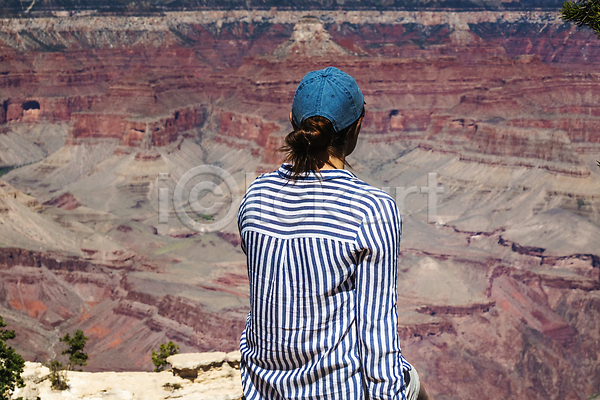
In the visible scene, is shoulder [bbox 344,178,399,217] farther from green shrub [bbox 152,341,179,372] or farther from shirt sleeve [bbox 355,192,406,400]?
green shrub [bbox 152,341,179,372]

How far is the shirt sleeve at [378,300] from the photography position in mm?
2730

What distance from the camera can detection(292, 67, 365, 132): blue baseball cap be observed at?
9.50 ft

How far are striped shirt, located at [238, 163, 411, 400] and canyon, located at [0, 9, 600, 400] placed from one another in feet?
85.5

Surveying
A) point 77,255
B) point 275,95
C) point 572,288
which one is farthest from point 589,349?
point 275,95

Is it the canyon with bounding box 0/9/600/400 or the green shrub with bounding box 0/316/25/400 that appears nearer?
the green shrub with bounding box 0/316/25/400

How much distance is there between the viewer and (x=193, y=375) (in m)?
9.73

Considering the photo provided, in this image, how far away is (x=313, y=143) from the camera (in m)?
2.96

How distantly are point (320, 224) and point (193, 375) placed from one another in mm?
7618

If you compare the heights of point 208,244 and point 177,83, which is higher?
point 177,83

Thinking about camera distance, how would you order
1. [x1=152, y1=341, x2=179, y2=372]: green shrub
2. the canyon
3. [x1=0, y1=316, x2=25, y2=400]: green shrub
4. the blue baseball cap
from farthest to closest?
the canyon → [x1=152, y1=341, x2=179, y2=372]: green shrub → [x1=0, y1=316, x2=25, y2=400]: green shrub → the blue baseball cap

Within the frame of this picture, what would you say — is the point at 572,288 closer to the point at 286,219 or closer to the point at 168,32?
the point at 286,219

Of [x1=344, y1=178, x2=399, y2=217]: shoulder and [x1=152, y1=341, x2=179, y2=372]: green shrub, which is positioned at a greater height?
[x1=344, y1=178, x2=399, y2=217]: shoulder

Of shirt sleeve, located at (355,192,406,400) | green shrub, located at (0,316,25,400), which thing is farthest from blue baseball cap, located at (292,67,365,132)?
green shrub, located at (0,316,25,400)

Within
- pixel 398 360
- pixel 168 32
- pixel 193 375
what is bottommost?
pixel 193 375
